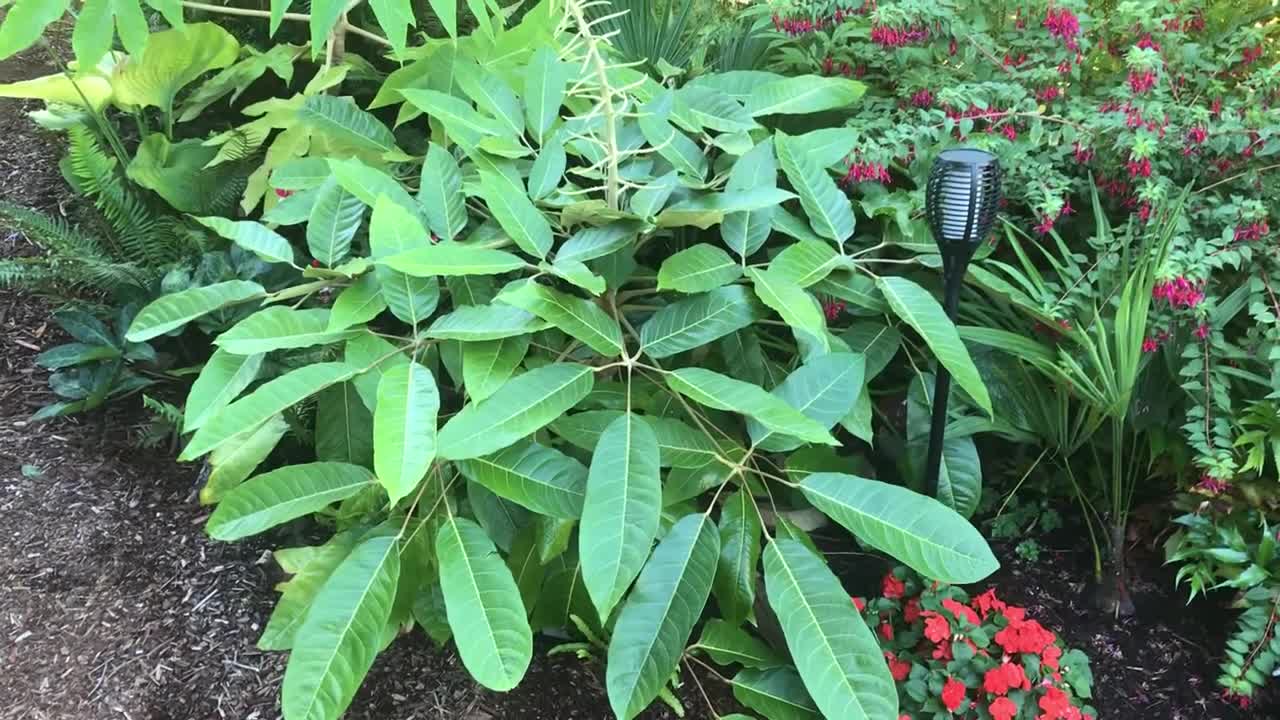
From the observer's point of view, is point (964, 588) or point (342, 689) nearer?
point (342, 689)

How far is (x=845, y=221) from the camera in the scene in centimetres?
155

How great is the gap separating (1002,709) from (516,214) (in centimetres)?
115

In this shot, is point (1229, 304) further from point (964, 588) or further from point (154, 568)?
point (154, 568)

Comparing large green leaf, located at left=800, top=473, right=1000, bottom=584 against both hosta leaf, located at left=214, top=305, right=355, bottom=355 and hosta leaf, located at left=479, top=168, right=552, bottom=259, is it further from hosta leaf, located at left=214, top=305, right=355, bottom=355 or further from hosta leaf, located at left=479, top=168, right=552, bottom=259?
hosta leaf, located at left=214, top=305, right=355, bottom=355

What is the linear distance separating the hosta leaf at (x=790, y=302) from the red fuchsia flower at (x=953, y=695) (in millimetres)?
649

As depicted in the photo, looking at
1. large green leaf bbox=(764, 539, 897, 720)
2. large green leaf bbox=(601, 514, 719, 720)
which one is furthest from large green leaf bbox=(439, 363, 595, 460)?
large green leaf bbox=(764, 539, 897, 720)

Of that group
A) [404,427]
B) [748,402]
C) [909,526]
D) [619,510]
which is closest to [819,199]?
[748,402]

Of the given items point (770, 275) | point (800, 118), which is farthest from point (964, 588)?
point (800, 118)

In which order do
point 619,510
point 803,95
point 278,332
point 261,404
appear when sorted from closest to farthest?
point 619,510
point 261,404
point 278,332
point 803,95

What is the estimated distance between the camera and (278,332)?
1365 mm

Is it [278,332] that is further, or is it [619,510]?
[278,332]

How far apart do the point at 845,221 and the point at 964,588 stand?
0.83 metres

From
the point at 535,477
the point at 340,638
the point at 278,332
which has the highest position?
the point at 278,332

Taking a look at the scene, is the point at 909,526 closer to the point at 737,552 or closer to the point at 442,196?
the point at 737,552
